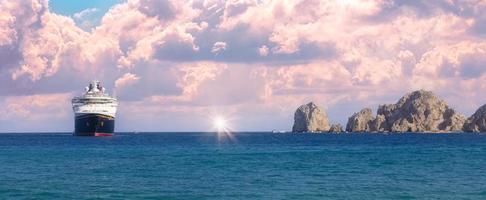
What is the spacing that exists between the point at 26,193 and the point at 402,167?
159ft

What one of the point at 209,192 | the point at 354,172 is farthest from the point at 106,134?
the point at 209,192

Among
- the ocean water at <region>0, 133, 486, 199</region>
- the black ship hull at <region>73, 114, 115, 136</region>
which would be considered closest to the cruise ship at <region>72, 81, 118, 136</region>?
the black ship hull at <region>73, 114, 115, 136</region>

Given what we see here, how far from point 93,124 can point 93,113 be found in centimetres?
→ 348

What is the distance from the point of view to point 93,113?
192 m

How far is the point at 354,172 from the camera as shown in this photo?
73500mm

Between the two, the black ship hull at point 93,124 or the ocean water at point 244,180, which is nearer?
the ocean water at point 244,180

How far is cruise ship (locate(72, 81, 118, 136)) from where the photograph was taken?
191 meters

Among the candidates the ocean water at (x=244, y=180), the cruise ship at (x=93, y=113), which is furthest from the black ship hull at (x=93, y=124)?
the ocean water at (x=244, y=180)

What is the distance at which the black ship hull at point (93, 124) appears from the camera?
192625 millimetres

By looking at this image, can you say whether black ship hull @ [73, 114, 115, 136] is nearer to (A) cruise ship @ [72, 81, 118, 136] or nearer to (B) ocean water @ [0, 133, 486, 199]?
(A) cruise ship @ [72, 81, 118, 136]

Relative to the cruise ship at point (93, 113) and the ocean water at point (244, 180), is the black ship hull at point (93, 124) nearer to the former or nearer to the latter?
the cruise ship at point (93, 113)

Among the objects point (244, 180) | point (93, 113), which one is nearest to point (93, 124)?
point (93, 113)

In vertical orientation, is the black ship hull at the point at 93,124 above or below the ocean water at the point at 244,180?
above

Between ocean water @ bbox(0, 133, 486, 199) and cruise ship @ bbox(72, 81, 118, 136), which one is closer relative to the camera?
ocean water @ bbox(0, 133, 486, 199)
